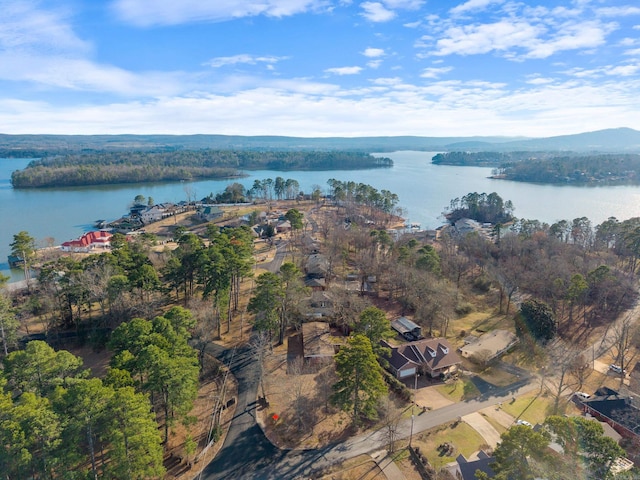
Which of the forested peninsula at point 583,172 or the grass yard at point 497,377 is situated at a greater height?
the forested peninsula at point 583,172

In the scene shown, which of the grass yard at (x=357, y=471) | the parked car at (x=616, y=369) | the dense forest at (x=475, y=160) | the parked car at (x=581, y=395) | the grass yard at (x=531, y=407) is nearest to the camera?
the grass yard at (x=357, y=471)

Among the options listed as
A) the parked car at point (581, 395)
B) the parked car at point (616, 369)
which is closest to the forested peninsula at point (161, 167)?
the parked car at point (616, 369)

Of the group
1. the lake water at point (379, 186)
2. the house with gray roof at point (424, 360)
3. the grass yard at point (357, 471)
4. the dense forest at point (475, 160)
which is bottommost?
the grass yard at point (357, 471)

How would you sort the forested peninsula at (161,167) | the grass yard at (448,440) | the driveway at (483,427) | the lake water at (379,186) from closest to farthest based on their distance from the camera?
the grass yard at (448,440) < the driveway at (483,427) < the lake water at (379,186) < the forested peninsula at (161,167)

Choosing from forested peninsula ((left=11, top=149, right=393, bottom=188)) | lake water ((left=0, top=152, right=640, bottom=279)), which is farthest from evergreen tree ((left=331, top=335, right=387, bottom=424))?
forested peninsula ((left=11, top=149, right=393, bottom=188))

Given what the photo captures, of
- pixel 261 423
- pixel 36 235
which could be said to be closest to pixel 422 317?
pixel 261 423

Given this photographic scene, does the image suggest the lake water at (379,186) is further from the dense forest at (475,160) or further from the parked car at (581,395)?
the dense forest at (475,160)
